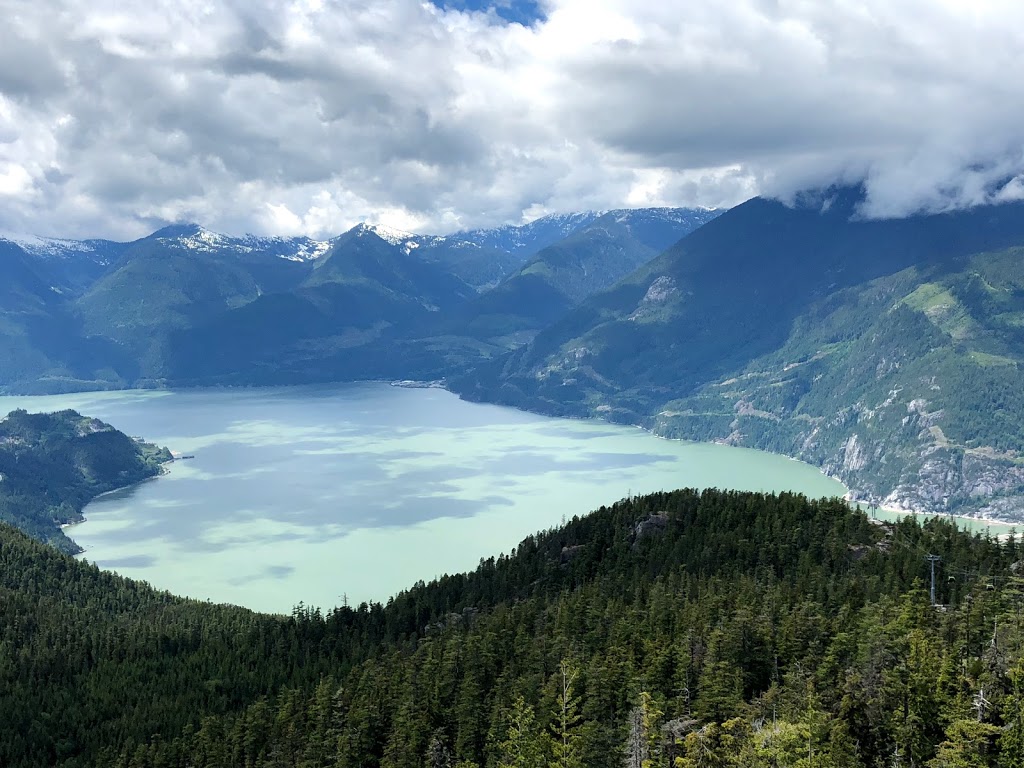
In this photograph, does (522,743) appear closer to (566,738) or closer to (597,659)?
(566,738)

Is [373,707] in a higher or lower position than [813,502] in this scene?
lower

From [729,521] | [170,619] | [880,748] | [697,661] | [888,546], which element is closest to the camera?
[880,748]

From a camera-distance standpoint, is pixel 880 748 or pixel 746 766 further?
pixel 880 748

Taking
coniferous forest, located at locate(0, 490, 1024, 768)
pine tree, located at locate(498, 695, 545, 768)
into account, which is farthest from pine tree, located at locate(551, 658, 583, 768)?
pine tree, located at locate(498, 695, 545, 768)

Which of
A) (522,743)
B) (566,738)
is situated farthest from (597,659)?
(566,738)

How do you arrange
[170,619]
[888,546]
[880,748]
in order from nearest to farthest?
[880,748] < [888,546] < [170,619]

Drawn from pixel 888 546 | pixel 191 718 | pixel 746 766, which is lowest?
pixel 191 718

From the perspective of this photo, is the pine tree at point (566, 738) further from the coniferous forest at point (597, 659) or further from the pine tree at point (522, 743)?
the pine tree at point (522, 743)

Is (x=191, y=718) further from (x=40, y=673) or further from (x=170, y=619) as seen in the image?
(x=170, y=619)

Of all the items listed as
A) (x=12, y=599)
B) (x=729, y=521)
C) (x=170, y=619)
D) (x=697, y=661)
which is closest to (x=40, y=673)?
(x=170, y=619)
